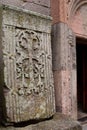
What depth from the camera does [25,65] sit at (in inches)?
76.7

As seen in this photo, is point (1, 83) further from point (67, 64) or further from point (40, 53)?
point (67, 64)

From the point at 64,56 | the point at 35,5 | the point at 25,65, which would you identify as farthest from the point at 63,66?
the point at 25,65

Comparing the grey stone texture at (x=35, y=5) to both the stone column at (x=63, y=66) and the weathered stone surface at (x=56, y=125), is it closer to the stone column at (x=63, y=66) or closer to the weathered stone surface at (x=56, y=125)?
the stone column at (x=63, y=66)

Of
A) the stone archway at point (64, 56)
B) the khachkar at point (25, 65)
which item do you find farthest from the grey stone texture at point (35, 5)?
the khachkar at point (25, 65)

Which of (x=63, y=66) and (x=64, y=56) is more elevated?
(x=64, y=56)

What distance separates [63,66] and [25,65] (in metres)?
0.94

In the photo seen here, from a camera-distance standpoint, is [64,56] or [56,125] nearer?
[56,125]

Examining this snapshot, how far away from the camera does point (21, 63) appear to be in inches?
75.2

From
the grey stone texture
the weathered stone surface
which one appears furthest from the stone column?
the weathered stone surface

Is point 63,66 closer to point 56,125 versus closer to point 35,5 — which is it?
point 35,5

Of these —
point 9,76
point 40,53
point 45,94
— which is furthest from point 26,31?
point 45,94

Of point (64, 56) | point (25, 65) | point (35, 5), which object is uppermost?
point (35, 5)

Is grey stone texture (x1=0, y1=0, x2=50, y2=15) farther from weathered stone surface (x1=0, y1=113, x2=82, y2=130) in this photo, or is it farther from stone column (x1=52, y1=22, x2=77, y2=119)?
weathered stone surface (x1=0, y1=113, x2=82, y2=130)

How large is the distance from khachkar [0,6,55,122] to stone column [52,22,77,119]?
65cm
